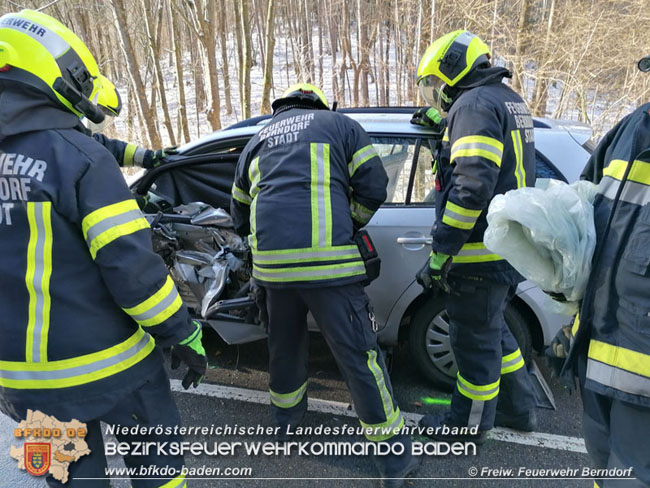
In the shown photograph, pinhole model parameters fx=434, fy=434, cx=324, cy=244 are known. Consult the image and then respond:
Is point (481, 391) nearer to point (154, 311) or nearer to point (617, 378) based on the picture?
point (617, 378)

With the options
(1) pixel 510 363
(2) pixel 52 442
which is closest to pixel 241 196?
(2) pixel 52 442

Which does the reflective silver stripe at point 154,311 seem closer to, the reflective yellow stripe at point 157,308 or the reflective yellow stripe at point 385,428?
the reflective yellow stripe at point 157,308

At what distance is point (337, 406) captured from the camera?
285 centimetres

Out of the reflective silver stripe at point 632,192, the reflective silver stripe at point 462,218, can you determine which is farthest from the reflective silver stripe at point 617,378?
the reflective silver stripe at point 462,218

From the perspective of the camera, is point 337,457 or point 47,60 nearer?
point 47,60

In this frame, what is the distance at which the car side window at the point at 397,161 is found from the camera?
110 inches

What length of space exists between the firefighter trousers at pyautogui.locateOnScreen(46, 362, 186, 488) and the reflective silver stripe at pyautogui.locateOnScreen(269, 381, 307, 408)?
0.84 m

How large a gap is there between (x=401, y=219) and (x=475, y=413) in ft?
3.87

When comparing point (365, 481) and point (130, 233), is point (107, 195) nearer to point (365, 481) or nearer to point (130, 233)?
point (130, 233)

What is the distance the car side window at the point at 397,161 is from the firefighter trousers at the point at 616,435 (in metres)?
1.61

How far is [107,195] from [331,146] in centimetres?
110

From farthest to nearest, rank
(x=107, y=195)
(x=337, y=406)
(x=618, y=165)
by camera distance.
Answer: (x=337, y=406)
(x=107, y=195)
(x=618, y=165)

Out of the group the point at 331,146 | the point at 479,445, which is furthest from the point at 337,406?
the point at 331,146

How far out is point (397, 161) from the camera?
281 cm
